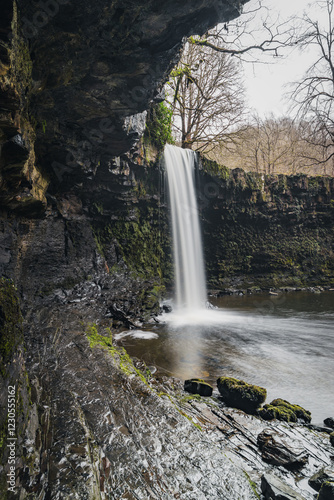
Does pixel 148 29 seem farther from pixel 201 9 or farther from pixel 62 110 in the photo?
pixel 62 110

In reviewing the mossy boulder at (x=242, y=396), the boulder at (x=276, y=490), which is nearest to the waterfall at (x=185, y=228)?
the mossy boulder at (x=242, y=396)

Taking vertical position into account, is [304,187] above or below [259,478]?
above

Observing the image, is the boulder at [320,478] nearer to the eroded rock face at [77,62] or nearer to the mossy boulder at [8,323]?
the mossy boulder at [8,323]

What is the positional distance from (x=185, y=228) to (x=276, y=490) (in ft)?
36.3

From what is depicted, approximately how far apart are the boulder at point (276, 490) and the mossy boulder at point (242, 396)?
1.42 m

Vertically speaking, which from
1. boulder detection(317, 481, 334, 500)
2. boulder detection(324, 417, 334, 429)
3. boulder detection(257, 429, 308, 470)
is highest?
boulder detection(317, 481, 334, 500)

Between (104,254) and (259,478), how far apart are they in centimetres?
834

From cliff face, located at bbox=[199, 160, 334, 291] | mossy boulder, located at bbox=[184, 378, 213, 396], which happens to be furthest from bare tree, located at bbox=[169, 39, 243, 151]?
mossy boulder, located at bbox=[184, 378, 213, 396]

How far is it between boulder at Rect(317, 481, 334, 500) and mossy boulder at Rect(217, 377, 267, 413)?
1.50 m

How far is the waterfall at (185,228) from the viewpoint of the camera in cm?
1152

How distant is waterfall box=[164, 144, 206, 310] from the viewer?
37.8 feet

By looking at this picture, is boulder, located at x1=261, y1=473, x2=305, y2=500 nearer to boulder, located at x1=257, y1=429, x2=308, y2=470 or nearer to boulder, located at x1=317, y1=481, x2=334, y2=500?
boulder, located at x1=317, y1=481, x2=334, y2=500

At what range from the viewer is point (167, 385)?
13.4 feet

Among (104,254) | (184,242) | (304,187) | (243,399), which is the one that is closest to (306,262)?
(304,187)
